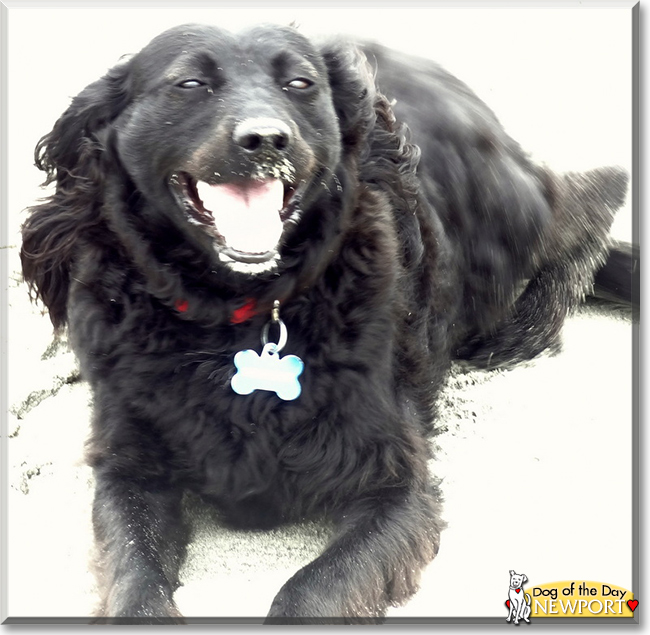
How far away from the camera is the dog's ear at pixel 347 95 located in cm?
334

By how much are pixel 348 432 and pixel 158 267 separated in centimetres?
86

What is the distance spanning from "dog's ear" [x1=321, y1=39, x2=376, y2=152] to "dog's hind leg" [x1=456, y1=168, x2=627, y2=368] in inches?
55.5

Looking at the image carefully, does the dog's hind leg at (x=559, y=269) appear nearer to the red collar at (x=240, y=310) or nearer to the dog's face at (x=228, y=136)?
the red collar at (x=240, y=310)

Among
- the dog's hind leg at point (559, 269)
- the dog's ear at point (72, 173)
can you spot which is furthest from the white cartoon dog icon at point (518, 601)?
the dog's ear at point (72, 173)

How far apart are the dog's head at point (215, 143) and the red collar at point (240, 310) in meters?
0.11

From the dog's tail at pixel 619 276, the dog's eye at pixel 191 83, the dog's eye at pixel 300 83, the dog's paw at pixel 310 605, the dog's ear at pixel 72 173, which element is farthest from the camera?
the dog's tail at pixel 619 276

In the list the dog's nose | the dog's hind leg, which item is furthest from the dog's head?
the dog's hind leg

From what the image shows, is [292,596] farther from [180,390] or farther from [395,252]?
[395,252]

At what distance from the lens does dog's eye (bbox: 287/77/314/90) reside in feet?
10.1

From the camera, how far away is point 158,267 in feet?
10.3

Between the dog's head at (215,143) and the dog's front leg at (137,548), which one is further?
the dog's head at (215,143)

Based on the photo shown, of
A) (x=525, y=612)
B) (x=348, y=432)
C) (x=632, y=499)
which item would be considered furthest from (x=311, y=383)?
(x=632, y=499)

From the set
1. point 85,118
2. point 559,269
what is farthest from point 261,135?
point 559,269

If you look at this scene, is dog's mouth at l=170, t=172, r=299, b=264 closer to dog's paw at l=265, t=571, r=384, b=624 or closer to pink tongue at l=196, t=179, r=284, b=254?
pink tongue at l=196, t=179, r=284, b=254
